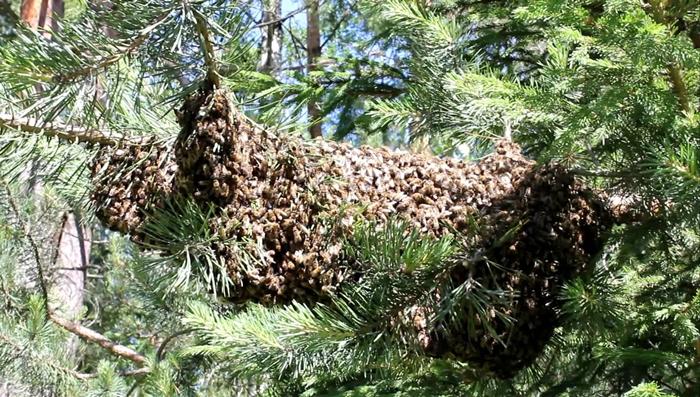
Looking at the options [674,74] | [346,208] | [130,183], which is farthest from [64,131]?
[674,74]

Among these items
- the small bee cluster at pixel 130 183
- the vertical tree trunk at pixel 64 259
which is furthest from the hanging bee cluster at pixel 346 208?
the vertical tree trunk at pixel 64 259

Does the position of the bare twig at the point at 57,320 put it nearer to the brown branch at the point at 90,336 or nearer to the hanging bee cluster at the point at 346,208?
the brown branch at the point at 90,336

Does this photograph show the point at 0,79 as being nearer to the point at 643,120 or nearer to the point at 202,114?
the point at 202,114

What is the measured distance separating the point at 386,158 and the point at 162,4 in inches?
24.6

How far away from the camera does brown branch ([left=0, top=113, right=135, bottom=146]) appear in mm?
1430

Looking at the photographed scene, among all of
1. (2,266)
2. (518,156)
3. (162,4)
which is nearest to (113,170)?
(162,4)

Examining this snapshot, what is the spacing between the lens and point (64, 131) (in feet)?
4.84

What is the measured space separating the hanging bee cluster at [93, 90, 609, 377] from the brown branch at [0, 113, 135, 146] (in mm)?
37

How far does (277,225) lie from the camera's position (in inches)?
55.9

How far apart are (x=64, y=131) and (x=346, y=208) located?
0.57 m

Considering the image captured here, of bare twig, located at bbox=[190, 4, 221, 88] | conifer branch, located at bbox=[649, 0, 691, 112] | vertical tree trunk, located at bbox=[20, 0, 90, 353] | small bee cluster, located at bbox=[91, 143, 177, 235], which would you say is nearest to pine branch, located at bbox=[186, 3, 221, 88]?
bare twig, located at bbox=[190, 4, 221, 88]

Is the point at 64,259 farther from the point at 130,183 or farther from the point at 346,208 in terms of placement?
the point at 346,208

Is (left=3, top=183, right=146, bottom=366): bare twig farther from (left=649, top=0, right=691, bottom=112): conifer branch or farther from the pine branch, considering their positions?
(left=649, top=0, right=691, bottom=112): conifer branch

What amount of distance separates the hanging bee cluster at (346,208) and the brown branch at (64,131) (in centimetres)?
4
